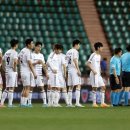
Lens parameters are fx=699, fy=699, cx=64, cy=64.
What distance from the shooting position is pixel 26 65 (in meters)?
20.5

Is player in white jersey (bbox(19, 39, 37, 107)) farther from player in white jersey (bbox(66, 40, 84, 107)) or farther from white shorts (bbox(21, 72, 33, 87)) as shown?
player in white jersey (bbox(66, 40, 84, 107))

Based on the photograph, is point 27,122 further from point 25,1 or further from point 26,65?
point 25,1

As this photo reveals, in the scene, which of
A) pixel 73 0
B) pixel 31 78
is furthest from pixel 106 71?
pixel 31 78

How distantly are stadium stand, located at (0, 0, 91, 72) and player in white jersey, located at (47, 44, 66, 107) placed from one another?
1083 cm

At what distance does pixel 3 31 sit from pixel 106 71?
6.33 metres

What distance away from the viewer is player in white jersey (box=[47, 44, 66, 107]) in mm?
21125

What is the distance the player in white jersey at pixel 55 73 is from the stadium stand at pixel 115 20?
1241cm

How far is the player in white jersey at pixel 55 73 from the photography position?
832 inches

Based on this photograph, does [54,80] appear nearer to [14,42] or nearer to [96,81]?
[96,81]

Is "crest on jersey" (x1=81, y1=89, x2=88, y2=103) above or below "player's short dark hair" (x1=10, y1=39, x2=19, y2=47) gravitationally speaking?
below

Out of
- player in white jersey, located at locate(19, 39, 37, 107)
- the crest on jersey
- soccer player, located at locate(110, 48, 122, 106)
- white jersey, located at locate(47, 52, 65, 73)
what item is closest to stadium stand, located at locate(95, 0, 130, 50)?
the crest on jersey

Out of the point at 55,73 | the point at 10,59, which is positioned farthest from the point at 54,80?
the point at 10,59

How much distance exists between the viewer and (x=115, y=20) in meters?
35.3

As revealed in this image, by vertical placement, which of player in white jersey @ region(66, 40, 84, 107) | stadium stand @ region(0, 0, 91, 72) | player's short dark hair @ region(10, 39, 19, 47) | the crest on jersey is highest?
stadium stand @ region(0, 0, 91, 72)
